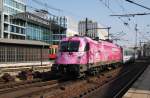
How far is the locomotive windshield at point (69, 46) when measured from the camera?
2470 centimetres

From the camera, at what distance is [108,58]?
3619 centimetres

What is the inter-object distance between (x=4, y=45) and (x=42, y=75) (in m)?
14.0

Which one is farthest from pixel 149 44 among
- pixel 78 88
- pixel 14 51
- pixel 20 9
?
pixel 78 88

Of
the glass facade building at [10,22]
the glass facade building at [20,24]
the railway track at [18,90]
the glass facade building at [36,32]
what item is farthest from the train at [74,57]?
the glass facade building at [36,32]

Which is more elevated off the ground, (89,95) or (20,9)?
(20,9)

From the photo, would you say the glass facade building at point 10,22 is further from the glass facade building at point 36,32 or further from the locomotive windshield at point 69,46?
the locomotive windshield at point 69,46

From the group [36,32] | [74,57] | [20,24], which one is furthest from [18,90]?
[36,32]

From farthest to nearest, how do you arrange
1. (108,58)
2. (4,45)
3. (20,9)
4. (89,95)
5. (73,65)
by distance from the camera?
(20,9) → (4,45) → (108,58) → (73,65) → (89,95)

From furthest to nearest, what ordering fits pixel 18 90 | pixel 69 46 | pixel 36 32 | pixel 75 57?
pixel 36 32
pixel 69 46
pixel 75 57
pixel 18 90

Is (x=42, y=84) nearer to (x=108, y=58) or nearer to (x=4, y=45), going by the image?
(x=108, y=58)

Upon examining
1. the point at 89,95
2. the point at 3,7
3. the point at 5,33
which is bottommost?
the point at 89,95

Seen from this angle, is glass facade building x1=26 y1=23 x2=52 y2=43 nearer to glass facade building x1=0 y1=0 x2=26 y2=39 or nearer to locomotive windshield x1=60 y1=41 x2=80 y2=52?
glass facade building x1=0 y1=0 x2=26 y2=39

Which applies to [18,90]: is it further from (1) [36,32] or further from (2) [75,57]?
(1) [36,32]

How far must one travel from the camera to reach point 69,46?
2494cm
